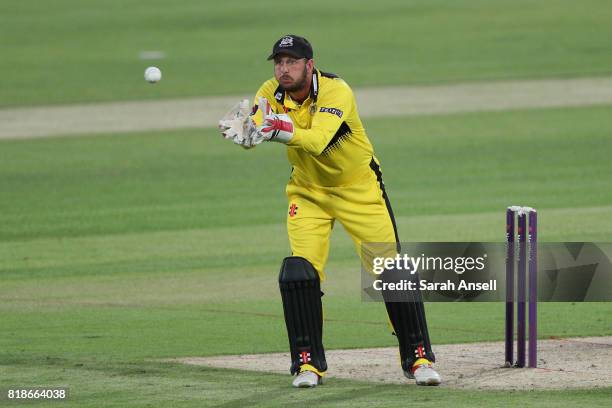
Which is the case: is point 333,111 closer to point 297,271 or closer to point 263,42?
point 297,271

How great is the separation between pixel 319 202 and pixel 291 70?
0.87m

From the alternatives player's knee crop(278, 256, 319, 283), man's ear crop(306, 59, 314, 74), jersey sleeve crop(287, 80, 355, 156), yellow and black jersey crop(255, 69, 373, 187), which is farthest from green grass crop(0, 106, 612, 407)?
man's ear crop(306, 59, 314, 74)

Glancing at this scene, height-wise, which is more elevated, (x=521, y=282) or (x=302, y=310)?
(x=521, y=282)

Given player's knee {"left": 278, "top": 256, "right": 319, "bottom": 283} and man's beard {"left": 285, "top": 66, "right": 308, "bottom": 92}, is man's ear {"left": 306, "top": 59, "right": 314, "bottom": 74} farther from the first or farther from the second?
player's knee {"left": 278, "top": 256, "right": 319, "bottom": 283}

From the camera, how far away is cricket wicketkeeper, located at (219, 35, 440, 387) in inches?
335

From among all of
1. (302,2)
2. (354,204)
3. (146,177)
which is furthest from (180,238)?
(302,2)

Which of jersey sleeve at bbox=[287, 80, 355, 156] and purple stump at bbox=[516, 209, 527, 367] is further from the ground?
jersey sleeve at bbox=[287, 80, 355, 156]

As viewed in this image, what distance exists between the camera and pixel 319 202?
8781mm

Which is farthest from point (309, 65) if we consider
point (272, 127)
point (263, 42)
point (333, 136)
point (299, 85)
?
point (263, 42)

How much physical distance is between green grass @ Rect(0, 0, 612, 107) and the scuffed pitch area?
1928 centimetres

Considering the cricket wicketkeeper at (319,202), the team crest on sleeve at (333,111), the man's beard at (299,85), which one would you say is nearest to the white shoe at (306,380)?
the cricket wicketkeeper at (319,202)

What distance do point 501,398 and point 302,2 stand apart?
34.8 m

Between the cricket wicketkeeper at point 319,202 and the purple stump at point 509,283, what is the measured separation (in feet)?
1.98

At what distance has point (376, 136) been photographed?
23734 millimetres
